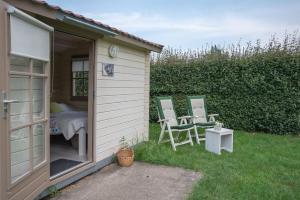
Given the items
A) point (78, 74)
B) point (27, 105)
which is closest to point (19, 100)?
point (27, 105)

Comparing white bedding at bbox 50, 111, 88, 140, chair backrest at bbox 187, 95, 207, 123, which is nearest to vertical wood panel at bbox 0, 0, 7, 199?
white bedding at bbox 50, 111, 88, 140

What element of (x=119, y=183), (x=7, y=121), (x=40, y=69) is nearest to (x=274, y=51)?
(x=119, y=183)

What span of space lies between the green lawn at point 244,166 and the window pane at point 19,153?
76.7 inches

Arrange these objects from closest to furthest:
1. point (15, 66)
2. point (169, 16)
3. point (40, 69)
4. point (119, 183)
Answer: point (15, 66) → point (40, 69) → point (119, 183) → point (169, 16)

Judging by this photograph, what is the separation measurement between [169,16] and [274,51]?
432 centimetres

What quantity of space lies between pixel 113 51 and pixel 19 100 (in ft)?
7.57

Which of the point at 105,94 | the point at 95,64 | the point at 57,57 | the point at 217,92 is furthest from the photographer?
the point at 217,92

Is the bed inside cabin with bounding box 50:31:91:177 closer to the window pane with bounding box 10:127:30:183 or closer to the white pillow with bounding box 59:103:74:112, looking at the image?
the white pillow with bounding box 59:103:74:112

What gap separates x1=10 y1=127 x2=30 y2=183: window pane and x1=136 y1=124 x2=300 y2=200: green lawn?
195 centimetres

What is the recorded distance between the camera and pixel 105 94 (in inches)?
178

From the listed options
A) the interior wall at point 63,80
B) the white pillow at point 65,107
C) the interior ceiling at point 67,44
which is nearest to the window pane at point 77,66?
the interior wall at point 63,80

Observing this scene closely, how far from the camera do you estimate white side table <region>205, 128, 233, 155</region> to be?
5375mm

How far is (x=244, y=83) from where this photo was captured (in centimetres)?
755

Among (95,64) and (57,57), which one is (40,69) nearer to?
(95,64)
